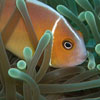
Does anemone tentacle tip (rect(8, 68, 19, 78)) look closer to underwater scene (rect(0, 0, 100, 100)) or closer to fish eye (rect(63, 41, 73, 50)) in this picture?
underwater scene (rect(0, 0, 100, 100))

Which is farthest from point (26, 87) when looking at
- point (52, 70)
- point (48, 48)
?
point (52, 70)

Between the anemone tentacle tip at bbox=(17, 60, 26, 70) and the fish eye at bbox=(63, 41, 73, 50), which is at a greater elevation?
the anemone tentacle tip at bbox=(17, 60, 26, 70)

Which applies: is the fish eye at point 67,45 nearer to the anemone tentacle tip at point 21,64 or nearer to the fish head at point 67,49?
the fish head at point 67,49

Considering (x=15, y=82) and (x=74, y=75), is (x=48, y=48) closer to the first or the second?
(x=15, y=82)

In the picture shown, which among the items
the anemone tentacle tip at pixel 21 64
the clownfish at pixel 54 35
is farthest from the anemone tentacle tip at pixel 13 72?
the clownfish at pixel 54 35

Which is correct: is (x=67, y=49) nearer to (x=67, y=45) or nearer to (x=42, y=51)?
(x=67, y=45)

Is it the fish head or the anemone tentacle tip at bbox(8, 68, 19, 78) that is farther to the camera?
the fish head

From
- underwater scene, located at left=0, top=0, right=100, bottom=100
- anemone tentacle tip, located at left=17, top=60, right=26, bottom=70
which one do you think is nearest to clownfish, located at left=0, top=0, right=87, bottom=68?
underwater scene, located at left=0, top=0, right=100, bottom=100

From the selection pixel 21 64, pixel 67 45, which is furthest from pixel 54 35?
pixel 21 64
